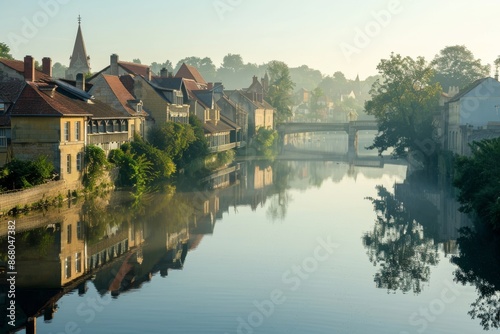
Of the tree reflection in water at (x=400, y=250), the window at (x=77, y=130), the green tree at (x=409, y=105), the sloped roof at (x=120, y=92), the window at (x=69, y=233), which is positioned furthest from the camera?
the green tree at (x=409, y=105)

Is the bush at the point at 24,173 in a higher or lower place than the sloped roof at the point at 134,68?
lower

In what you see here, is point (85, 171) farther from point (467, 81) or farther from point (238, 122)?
point (467, 81)

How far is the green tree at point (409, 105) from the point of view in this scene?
80.5 m

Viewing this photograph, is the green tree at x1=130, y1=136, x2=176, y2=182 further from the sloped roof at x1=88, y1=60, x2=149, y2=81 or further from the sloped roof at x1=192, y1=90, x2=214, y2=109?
the sloped roof at x1=192, y1=90, x2=214, y2=109

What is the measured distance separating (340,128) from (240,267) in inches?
3506

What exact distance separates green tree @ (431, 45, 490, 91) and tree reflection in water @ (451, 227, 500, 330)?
90.2 metres

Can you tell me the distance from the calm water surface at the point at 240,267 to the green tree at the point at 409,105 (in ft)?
90.5

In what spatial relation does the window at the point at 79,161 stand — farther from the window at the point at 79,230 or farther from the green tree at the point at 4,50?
the green tree at the point at 4,50

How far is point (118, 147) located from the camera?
189ft

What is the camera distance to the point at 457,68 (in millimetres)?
130500

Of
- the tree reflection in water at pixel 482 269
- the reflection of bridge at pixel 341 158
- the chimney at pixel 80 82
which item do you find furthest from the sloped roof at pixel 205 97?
the tree reflection in water at pixel 482 269

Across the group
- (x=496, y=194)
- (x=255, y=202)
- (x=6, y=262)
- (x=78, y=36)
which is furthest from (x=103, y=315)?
(x=78, y=36)

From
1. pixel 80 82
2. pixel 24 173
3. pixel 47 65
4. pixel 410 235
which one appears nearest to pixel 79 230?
pixel 24 173

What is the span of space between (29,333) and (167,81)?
54.7 meters
